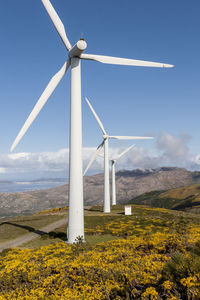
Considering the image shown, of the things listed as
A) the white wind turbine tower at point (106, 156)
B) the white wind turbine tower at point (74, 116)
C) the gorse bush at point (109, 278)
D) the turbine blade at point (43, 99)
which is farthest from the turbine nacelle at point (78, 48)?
the white wind turbine tower at point (106, 156)

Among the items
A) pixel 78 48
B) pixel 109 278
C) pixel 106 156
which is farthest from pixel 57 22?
pixel 106 156

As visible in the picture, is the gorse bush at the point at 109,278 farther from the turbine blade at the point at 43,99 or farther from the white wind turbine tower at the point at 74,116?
the turbine blade at the point at 43,99

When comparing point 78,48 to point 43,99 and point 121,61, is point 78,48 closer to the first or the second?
point 121,61

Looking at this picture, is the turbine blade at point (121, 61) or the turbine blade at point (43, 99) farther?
the turbine blade at point (121, 61)

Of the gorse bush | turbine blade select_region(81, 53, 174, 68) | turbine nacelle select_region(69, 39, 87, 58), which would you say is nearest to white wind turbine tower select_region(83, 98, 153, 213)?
turbine blade select_region(81, 53, 174, 68)

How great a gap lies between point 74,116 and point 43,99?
4971 mm

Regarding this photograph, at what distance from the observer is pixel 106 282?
484 inches

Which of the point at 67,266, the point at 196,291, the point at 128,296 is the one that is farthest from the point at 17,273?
the point at 196,291

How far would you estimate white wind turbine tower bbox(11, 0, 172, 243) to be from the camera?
29.1m

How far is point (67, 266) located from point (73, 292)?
13.2 ft

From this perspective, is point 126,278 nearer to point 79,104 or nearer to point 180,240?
point 180,240

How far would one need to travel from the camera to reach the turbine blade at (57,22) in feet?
103

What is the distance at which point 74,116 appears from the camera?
30328 mm

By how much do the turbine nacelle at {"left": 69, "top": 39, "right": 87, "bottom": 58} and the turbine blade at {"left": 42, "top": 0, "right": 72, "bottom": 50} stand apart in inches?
87.4
